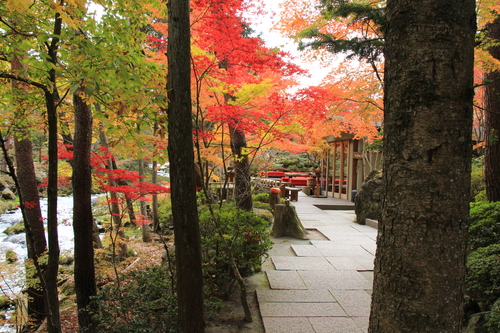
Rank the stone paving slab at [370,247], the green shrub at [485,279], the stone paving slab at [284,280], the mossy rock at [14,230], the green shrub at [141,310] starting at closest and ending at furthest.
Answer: the green shrub at [141,310]
the green shrub at [485,279]
the stone paving slab at [284,280]
the stone paving slab at [370,247]
the mossy rock at [14,230]

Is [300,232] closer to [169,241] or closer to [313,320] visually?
[313,320]

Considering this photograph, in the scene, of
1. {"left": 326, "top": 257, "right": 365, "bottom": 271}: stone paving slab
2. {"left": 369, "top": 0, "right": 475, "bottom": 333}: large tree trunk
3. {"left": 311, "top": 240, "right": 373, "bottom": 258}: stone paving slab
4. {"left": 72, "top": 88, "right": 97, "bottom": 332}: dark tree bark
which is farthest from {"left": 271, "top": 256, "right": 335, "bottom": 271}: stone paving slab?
{"left": 369, "top": 0, "right": 475, "bottom": 333}: large tree trunk

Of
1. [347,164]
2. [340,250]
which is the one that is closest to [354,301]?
[340,250]

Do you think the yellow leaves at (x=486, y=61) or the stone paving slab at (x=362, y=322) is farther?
the yellow leaves at (x=486, y=61)

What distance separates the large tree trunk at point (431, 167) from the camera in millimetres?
1309

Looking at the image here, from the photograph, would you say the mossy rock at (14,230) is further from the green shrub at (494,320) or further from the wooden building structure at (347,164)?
the green shrub at (494,320)

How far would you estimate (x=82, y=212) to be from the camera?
4.17 meters

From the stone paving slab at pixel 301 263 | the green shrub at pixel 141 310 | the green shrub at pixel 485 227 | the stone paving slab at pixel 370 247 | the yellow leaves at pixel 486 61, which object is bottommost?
the stone paving slab at pixel 301 263

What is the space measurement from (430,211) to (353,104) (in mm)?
6666

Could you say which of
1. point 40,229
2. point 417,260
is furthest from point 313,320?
point 40,229

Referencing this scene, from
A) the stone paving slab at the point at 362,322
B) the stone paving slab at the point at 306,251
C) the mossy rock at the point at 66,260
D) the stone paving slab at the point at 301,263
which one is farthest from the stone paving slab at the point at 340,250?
the mossy rock at the point at 66,260

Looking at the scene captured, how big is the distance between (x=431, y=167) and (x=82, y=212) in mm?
4338

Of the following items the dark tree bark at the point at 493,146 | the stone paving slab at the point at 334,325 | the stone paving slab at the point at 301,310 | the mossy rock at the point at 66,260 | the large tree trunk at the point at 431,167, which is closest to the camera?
the large tree trunk at the point at 431,167

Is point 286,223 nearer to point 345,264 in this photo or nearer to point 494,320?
point 345,264
